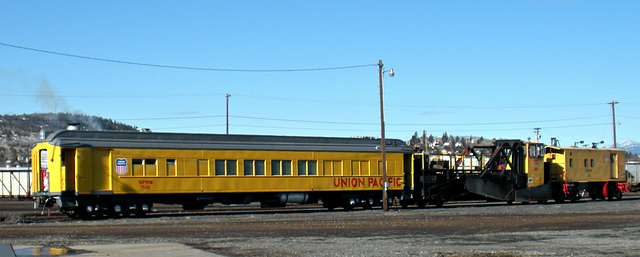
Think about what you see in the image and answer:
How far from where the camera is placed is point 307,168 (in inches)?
1209

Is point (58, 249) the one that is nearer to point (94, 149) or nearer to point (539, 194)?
point (94, 149)

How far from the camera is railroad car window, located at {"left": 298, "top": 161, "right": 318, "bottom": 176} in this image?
3058 cm

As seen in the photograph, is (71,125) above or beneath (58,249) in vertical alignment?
above

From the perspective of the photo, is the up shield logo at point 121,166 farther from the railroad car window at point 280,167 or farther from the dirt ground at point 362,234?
the railroad car window at point 280,167

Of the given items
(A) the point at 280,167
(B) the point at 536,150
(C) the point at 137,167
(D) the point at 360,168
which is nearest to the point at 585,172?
(B) the point at 536,150

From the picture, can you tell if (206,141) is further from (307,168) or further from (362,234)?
(362,234)

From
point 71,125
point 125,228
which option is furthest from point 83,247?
point 71,125

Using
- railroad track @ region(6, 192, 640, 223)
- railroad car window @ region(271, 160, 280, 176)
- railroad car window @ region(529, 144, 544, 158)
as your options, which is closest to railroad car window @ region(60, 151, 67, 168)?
railroad track @ region(6, 192, 640, 223)

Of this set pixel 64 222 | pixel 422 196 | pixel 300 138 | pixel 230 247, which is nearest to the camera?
pixel 230 247

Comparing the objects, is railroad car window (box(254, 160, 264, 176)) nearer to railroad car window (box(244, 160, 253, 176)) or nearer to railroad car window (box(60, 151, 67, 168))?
railroad car window (box(244, 160, 253, 176))

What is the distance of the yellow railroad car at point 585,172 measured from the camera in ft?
129

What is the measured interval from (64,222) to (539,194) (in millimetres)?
23882

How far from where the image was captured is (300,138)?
30.9m

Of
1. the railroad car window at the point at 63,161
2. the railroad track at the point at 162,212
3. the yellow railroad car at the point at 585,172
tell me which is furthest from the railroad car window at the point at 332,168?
the yellow railroad car at the point at 585,172
